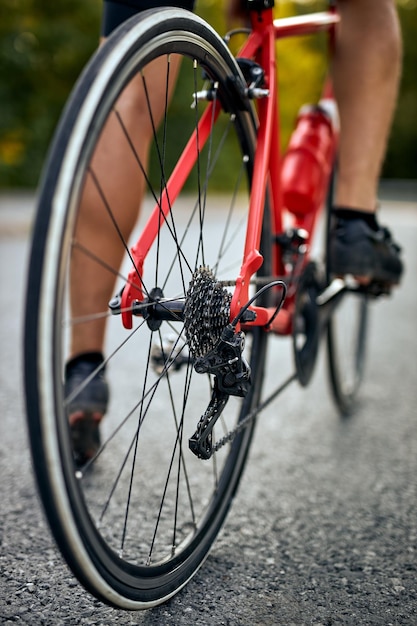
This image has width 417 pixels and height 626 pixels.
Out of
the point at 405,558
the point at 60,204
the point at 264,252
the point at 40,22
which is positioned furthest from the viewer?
the point at 40,22

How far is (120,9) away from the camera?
188 centimetres

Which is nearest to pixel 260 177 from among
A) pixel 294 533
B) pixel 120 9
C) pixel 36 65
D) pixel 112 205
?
pixel 112 205

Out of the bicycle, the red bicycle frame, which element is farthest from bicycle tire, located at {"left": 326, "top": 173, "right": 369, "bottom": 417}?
the red bicycle frame

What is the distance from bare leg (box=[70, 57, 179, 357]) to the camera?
197 centimetres

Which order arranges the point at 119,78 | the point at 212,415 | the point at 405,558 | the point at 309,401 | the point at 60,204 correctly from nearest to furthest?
1. the point at 60,204
2. the point at 119,78
3. the point at 212,415
4. the point at 405,558
5. the point at 309,401

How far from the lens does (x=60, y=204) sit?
1059 mm

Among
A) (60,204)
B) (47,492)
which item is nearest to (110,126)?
(60,204)

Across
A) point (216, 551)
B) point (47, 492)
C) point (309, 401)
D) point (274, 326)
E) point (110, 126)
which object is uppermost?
point (110, 126)

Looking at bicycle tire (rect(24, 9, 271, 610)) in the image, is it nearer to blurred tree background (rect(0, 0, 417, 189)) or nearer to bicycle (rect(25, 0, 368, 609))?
bicycle (rect(25, 0, 368, 609))

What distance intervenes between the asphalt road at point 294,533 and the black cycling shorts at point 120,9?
3.80ft

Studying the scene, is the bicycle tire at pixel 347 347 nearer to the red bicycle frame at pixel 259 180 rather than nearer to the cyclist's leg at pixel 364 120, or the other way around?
the cyclist's leg at pixel 364 120

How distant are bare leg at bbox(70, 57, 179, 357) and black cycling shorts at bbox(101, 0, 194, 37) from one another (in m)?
0.14

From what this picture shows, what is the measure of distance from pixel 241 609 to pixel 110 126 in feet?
3.94

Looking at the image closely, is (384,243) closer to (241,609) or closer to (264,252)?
(264,252)
